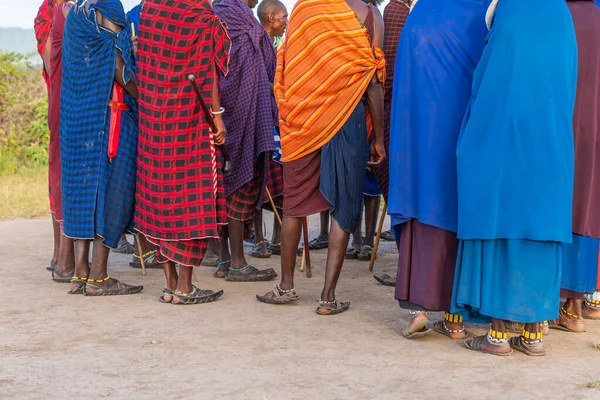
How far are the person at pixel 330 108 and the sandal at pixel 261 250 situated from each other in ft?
6.22

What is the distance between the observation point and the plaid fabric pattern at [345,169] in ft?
17.3

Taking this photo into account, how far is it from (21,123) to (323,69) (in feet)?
29.2

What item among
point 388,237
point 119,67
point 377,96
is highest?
point 119,67

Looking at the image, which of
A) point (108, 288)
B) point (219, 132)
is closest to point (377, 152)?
point (219, 132)

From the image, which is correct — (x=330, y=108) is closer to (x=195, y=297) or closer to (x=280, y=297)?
(x=280, y=297)

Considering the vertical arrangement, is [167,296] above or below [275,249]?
above

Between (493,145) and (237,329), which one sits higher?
(493,145)

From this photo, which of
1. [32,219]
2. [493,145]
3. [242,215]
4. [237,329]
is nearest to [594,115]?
[493,145]

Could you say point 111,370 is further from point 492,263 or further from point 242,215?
point 242,215

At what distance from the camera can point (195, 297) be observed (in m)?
5.61

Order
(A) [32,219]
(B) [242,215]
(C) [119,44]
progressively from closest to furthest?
(C) [119,44]
(B) [242,215]
(A) [32,219]

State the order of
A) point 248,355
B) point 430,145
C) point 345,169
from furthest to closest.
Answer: point 345,169 → point 430,145 → point 248,355

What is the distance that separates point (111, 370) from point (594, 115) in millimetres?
2902

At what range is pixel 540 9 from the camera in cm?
430
